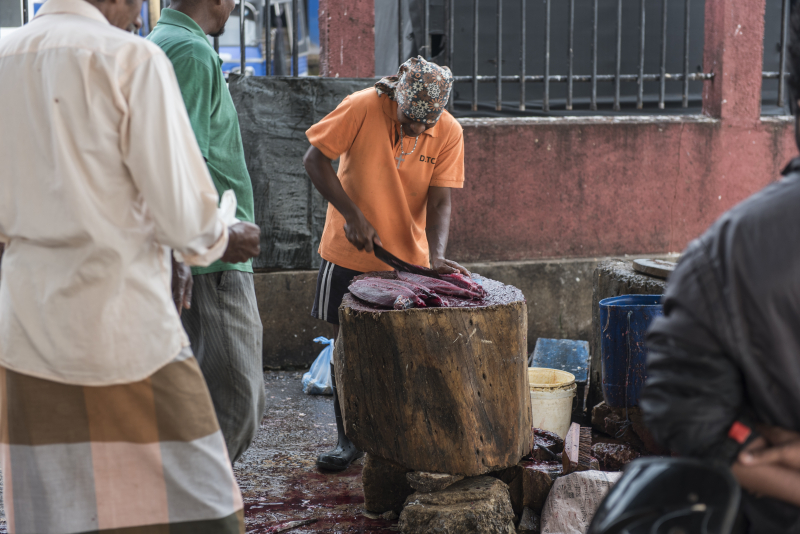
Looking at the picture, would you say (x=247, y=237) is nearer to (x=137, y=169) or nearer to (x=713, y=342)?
(x=137, y=169)

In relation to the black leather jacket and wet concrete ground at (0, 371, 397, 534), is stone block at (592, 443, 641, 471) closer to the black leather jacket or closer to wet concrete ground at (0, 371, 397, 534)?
wet concrete ground at (0, 371, 397, 534)

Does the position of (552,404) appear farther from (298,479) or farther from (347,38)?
(347,38)

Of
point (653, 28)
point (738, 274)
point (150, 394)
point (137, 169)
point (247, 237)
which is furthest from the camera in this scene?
point (653, 28)

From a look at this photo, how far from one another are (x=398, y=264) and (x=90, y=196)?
190 centimetres

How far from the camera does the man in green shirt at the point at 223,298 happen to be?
249 cm

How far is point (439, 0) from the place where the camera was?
5.55 m

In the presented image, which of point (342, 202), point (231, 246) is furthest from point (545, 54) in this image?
point (231, 246)

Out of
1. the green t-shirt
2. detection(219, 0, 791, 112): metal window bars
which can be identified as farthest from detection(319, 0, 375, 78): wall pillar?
the green t-shirt

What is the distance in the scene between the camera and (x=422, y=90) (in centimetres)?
315

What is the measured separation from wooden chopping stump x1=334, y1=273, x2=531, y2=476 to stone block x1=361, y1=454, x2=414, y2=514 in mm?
214

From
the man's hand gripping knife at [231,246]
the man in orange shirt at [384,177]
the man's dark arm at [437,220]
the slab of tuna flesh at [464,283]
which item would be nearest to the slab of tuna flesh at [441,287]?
the slab of tuna flesh at [464,283]

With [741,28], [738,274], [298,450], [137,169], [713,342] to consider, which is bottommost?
[298,450]

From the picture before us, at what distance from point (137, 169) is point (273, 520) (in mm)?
1966

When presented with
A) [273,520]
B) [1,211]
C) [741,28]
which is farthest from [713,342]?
[741,28]
